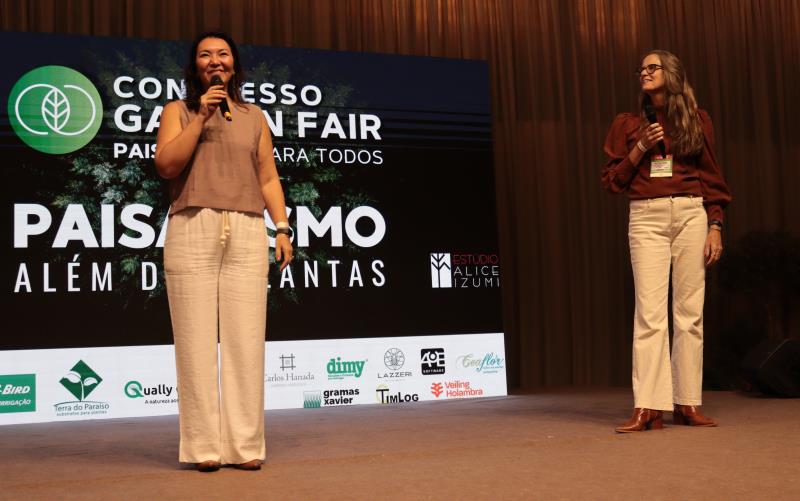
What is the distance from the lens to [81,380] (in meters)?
4.26

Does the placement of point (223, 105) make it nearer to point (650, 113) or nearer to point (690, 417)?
point (650, 113)

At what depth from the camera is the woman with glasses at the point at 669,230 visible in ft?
9.56

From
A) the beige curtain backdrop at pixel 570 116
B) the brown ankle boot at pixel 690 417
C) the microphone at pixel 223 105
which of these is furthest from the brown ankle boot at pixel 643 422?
the beige curtain backdrop at pixel 570 116

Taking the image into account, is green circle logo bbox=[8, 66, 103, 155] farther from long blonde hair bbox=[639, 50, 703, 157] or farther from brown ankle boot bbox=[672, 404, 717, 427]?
brown ankle boot bbox=[672, 404, 717, 427]

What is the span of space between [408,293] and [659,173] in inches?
81.9

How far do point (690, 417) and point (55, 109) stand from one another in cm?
327

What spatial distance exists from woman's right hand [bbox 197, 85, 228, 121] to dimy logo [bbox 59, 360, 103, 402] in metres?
2.38

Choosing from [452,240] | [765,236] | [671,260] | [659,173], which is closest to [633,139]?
[659,173]

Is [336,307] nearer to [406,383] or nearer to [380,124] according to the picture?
[406,383]

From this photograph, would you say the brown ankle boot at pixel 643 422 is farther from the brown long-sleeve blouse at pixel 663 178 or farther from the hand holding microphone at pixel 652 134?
the hand holding microphone at pixel 652 134

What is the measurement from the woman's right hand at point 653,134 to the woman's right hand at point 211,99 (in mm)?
1354

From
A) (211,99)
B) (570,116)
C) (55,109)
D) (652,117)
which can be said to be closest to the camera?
(211,99)

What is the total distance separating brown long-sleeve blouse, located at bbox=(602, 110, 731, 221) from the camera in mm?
2957

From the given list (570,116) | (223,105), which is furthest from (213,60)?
(570,116)
